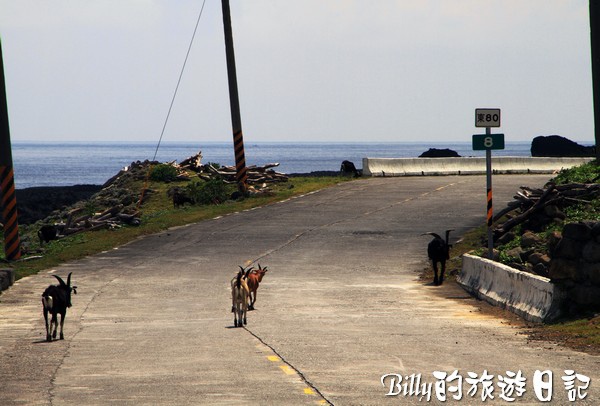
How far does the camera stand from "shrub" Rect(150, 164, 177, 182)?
183 feet

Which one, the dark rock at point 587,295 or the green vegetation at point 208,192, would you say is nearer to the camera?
the dark rock at point 587,295

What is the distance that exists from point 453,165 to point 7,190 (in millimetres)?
33327

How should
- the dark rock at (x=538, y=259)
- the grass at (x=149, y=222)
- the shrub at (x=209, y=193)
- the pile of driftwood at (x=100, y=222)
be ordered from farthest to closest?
the shrub at (x=209, y=193), the pile of driftwood at (x=100, y=222), the grass at (x=149, y=222), the dark rock at (x=538, y=259)

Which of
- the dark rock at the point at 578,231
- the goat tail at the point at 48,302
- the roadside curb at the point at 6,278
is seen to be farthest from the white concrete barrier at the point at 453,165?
the goat tail at the point at 48,302

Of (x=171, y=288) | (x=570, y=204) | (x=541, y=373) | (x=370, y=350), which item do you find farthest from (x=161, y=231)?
(x=541, y=373)

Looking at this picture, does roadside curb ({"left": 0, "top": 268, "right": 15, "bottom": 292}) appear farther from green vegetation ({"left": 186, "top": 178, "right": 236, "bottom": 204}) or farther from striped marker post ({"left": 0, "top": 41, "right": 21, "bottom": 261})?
green vegetation ({"left": 186, "top": 178, "right": 236, "bottom": 204})

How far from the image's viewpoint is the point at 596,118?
115 feet

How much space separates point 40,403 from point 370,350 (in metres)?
5.15

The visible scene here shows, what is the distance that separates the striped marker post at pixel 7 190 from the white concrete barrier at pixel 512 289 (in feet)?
47.1

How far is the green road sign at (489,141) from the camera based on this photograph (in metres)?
23.6

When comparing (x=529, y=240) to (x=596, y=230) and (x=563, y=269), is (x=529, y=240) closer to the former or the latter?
(x=563, y=269)

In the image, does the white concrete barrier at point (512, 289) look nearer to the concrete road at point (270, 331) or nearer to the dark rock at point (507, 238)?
the concrete road at point (270, 331)

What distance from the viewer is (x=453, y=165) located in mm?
60875

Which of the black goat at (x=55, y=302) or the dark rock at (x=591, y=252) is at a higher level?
the dark rock at (x=591, y=252)
